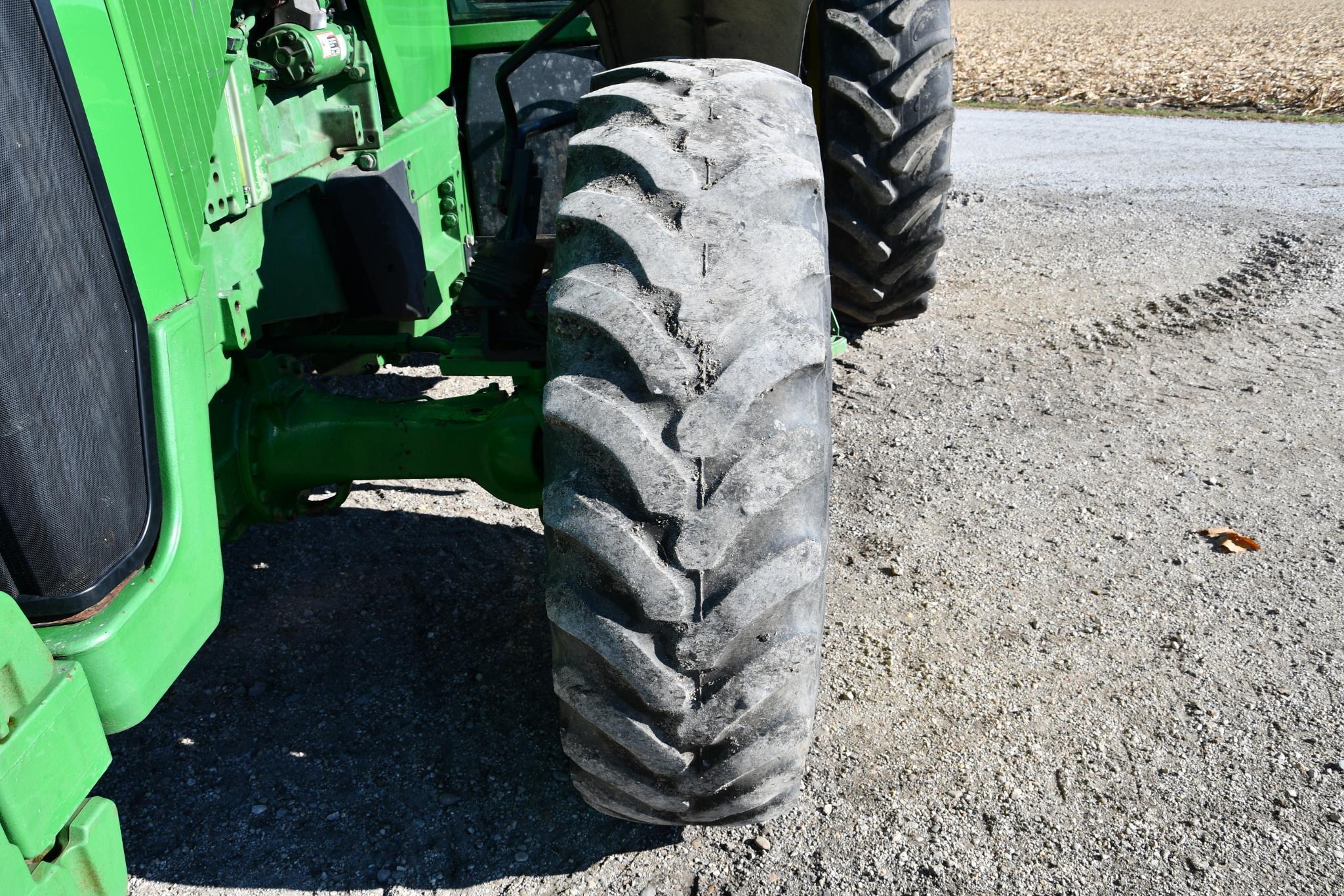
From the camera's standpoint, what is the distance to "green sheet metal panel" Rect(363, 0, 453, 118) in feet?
9.33

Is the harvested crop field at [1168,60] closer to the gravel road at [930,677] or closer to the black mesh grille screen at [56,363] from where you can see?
A: the gravel road at [930,677]

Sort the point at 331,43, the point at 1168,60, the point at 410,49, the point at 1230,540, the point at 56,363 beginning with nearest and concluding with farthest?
1. the point at 56,363
2. the point at 331,43
3. the point at 410,49
4. the point at 1230,540
5. the point at 1168,60

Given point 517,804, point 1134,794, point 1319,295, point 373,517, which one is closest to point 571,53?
point 373,517

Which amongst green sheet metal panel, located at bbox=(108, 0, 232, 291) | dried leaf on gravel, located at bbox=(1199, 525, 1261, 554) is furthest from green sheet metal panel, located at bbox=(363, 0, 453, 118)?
dried leaf on gravel, located at bbox=(1199, 525, 1261, 554)

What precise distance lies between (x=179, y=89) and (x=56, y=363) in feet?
2.01

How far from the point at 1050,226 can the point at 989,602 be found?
4.23m

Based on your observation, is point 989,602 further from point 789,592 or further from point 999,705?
point 789,592

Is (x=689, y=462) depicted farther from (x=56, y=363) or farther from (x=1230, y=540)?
(x=1230, y=540)

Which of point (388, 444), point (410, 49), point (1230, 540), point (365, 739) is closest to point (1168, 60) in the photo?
point (1230, 540)

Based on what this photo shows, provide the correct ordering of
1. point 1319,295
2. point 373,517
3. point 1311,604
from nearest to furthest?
point 1311,604 → point 373,517 → point 1319,295

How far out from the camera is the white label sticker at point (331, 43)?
8.09 ft

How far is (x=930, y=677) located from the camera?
2.64 meters

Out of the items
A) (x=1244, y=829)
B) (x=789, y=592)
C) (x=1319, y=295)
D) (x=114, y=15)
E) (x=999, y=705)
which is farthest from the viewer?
(x=1319, y=295)

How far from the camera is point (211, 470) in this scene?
69.5 inches
